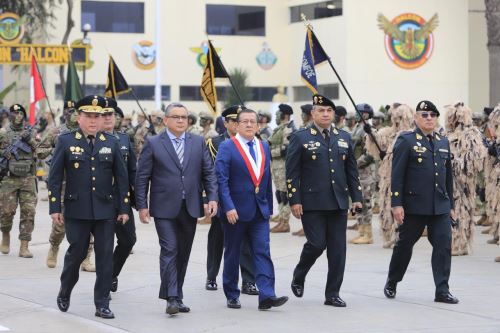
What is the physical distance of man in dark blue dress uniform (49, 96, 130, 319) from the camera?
988 cm

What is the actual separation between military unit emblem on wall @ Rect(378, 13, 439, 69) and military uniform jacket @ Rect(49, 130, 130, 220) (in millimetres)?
42931

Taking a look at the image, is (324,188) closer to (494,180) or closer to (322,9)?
(494,180)

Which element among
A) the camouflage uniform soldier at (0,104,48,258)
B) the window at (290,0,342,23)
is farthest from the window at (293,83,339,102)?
the camouflage uniform soldier at (0,104,48,258)

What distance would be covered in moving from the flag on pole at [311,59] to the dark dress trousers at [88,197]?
4.76m

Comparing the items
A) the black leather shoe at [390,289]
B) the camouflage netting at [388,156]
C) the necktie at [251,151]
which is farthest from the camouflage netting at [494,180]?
the necktie at [251,151]

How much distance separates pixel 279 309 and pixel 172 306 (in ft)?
3.52

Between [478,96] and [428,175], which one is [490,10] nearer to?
[428,175]

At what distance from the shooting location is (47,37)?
49281 mm

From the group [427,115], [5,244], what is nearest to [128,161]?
[427,115]

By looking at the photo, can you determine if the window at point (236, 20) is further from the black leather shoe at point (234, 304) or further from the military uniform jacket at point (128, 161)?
the black leather shoe at point (234, 304)

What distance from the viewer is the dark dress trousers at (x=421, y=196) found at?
421 inches

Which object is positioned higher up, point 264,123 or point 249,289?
point 264,123

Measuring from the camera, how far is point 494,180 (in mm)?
14148

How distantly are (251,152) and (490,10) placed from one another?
21562mm
